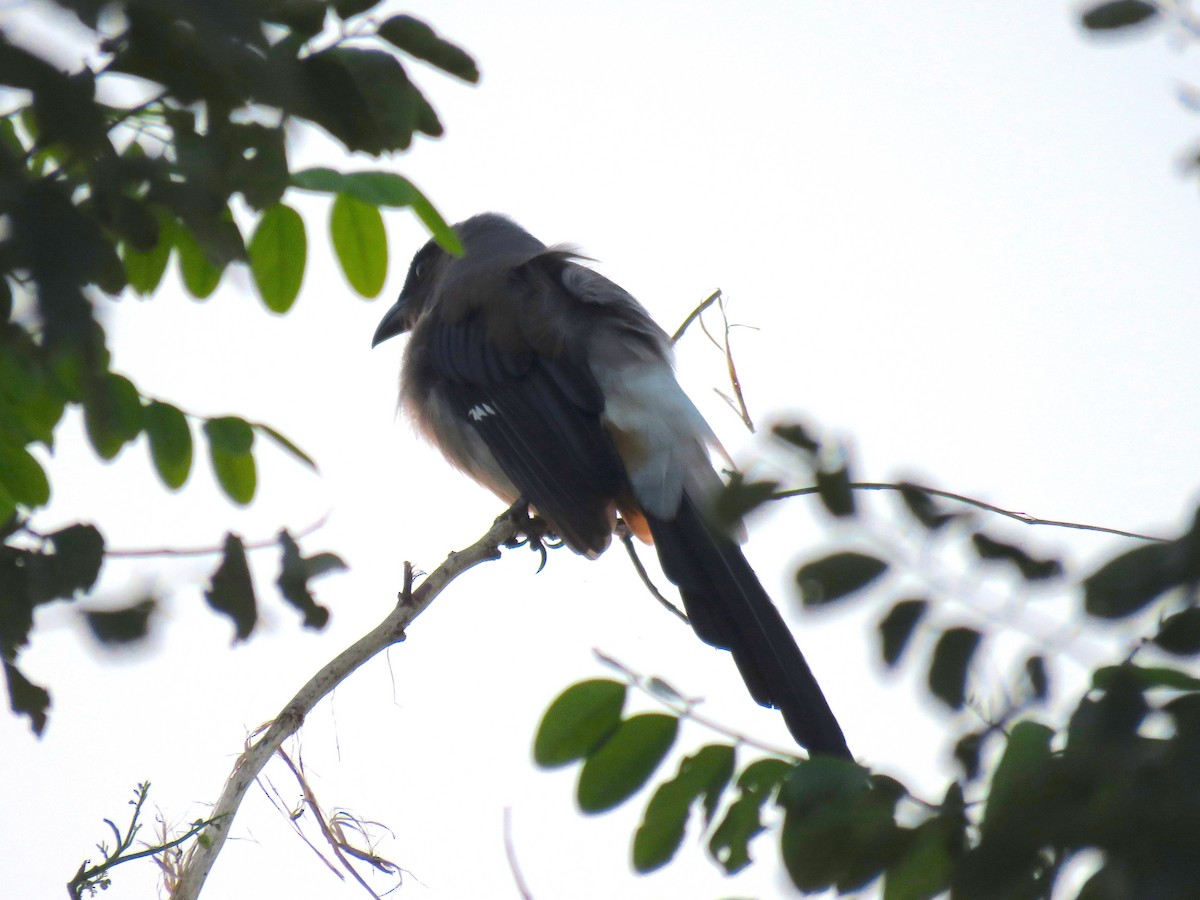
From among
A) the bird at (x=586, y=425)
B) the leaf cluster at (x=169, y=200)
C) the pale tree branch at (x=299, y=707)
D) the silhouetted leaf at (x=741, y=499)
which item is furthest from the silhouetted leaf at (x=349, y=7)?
the bird at (x=586, y=425)

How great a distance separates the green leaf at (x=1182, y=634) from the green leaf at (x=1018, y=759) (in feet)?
0.43

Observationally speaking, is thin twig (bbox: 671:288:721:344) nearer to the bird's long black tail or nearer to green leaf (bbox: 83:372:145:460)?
the bird's long black tail

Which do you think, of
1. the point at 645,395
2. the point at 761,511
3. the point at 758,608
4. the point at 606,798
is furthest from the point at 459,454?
the point at 761,511

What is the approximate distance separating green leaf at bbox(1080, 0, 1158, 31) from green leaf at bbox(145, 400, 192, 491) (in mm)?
1223

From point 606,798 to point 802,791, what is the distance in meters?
0.31

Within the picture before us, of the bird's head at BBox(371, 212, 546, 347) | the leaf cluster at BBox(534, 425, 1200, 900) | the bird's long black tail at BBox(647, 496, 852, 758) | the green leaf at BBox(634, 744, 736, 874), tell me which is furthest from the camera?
the bird's head at BBox(371, 212, 546, 347)

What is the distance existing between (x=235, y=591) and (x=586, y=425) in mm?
2960

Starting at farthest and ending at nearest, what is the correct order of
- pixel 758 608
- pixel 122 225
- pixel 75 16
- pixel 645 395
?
pixel 645 395
pixel 758 608
pixel 122 225
pixel 75 16

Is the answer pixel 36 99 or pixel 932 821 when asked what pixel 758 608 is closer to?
pixel 932 821

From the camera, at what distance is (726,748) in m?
1.37

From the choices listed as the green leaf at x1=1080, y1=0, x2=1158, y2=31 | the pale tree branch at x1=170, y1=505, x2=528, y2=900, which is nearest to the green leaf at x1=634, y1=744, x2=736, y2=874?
the green leaf at x1=1080, y1=0, x2=1158, y2=31

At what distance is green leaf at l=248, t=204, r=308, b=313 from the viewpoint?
76.7 inches

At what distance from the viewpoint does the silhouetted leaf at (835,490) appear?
101 centimetres

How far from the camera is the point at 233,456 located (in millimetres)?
1708
